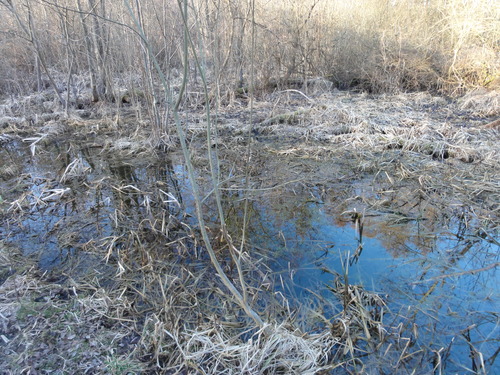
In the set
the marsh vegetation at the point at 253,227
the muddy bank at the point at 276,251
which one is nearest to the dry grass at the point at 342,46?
the marsh vegetation at the point at 253,227

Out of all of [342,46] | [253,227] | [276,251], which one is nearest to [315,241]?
[276,251]

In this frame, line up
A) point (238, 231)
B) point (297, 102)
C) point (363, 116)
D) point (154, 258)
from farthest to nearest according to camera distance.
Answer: point (297, 102) < point (363, 116) < point (238, 231) < point (154, 258)

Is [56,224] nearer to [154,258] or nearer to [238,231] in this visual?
[154,258]

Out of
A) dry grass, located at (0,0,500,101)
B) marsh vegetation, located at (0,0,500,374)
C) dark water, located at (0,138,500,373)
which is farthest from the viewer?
dry grass, located at (0,0,500,101)

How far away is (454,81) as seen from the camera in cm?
840

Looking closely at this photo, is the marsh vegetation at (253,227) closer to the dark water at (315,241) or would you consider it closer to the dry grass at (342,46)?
the dark water at (315,241)

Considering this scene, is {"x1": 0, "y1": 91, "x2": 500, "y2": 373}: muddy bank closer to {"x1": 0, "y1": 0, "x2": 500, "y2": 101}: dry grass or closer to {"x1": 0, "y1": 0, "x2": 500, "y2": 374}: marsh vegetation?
{"x1": 0, "y1": 0, "x2": 500, "y2": 374}: marsh vegetation

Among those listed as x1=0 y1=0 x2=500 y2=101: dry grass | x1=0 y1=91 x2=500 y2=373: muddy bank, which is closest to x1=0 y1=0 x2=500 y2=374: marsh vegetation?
x1=0 y1=91 x2=500 y2=373: muddy bank

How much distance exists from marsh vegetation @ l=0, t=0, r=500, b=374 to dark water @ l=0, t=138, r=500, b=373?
0.06ft

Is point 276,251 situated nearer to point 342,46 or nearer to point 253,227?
point 253,227

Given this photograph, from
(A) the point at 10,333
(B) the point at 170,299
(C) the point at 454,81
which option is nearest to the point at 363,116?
(C) the point at 454,81

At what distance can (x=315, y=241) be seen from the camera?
330 centimetres

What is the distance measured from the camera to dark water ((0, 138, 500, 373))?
243 centimetres

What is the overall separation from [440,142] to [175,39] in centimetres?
449
